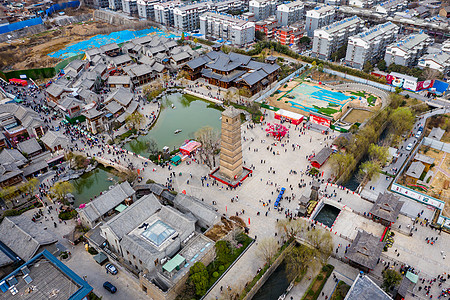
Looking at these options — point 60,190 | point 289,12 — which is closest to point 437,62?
point 289,12

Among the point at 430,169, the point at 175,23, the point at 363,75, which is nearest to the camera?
the point at 430,169

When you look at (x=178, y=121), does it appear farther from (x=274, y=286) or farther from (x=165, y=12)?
(x=165, y=12)

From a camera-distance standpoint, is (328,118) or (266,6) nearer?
(328,118)

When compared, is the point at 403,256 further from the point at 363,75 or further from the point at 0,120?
the point at 0,120

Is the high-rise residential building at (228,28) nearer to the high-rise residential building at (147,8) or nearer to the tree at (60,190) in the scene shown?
the high-rise residential building at (147,8)

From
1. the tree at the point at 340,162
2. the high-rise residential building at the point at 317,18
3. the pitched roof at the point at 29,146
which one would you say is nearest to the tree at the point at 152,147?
the pitched roof at the point at 29,146

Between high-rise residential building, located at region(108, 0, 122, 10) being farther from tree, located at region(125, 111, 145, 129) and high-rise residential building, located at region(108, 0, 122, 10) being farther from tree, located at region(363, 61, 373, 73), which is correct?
tree, located at region(363, 61, 373, 73)

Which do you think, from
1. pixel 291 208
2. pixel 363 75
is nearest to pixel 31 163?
pixel 291 208
